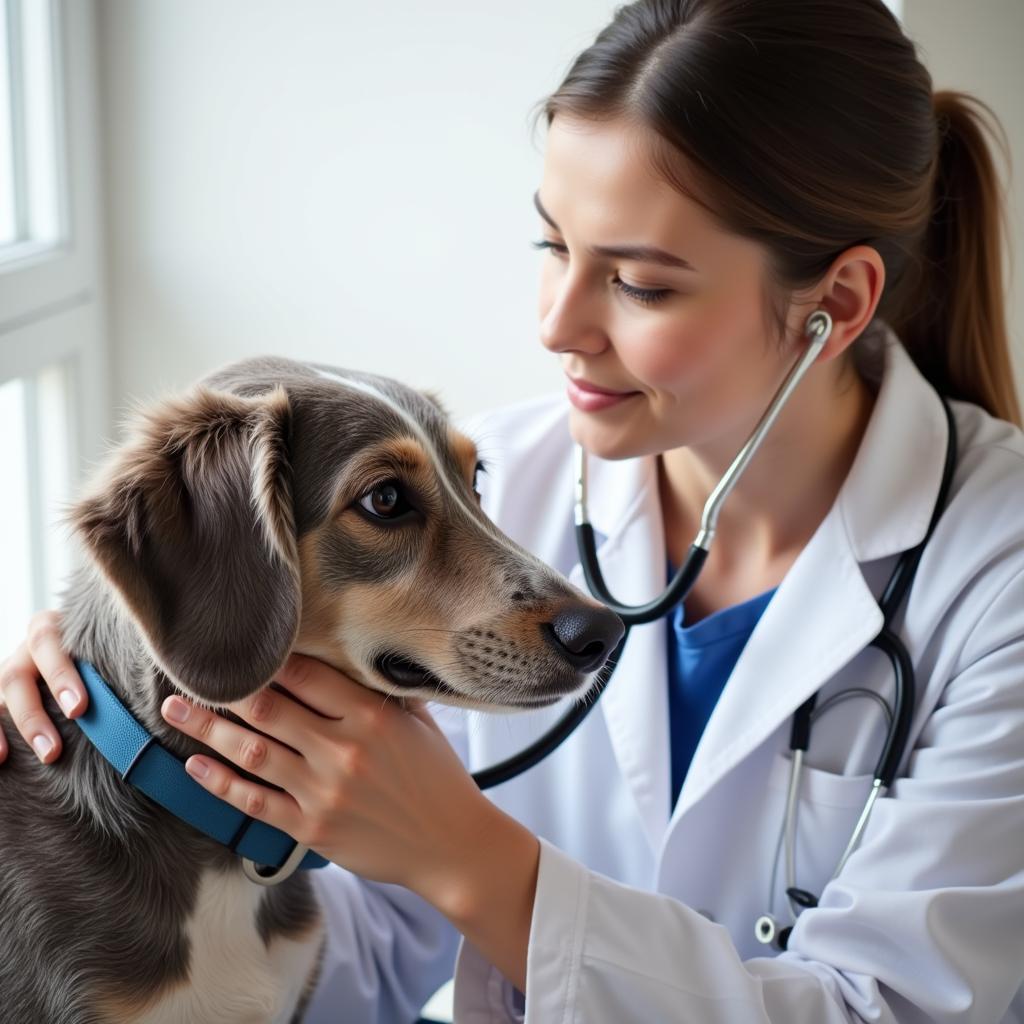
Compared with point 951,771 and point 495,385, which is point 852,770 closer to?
point 951,771

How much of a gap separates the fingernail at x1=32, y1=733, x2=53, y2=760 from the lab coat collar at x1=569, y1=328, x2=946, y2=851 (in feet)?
2.38

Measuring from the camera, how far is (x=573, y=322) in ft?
4.83

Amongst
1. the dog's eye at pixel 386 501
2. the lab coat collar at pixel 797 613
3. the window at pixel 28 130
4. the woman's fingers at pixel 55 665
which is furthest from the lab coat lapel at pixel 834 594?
the window at pixel 28 130

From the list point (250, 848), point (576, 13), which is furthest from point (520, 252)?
point (250, 848)

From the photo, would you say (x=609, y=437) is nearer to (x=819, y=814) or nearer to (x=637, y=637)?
(x=637, y=637)

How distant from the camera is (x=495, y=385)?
2.51 m

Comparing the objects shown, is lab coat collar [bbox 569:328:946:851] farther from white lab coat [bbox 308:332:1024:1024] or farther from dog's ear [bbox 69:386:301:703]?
dog's ear [bbox 69:386:301:703]

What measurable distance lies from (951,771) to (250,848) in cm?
82

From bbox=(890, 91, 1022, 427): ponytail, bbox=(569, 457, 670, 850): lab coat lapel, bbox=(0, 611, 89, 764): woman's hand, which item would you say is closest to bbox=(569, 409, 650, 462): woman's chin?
bbox=(569, 457, 670, 850): lab coat lapel

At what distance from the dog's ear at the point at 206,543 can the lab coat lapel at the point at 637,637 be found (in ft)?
1.97

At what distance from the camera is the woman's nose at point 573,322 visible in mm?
1469

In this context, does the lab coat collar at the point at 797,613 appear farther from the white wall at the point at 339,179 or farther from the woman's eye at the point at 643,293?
the white wall at the point at 339,179

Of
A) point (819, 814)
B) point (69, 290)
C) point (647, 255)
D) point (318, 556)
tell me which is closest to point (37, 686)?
point (318, 556)

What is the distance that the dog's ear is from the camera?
1146 mm
